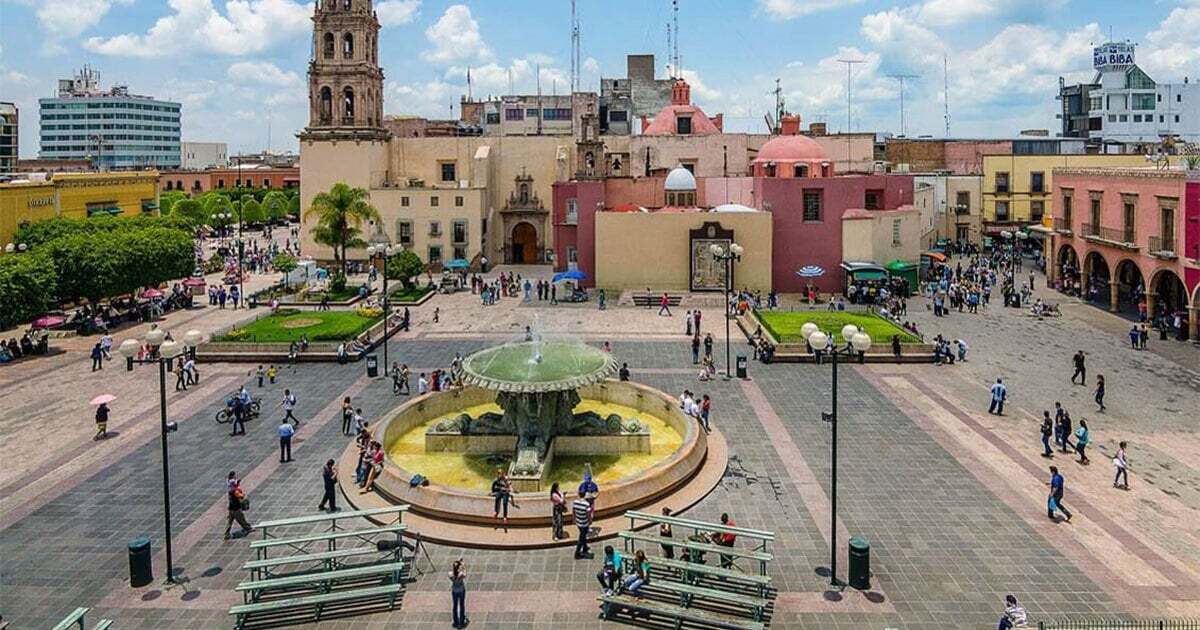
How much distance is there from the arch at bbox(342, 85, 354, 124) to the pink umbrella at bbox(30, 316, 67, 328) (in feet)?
84.0

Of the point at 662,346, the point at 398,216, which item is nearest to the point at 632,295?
the point at 662,346

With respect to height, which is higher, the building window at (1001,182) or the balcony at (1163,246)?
the building window at (1001,182)

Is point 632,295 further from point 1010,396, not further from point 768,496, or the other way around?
point 768,496

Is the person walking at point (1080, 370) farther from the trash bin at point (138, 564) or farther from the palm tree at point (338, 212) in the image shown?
the palm tree at point (338, 212)

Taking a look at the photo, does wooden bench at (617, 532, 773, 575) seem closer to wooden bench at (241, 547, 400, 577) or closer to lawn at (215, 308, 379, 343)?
wooden bench at (241, 547, 400, 577)

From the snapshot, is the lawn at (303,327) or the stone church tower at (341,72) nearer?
the lawn at (303,327)

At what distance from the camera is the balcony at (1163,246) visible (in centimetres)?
3278

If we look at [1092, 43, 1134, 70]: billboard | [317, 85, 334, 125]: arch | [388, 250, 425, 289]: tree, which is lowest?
[388, 250, 425, 289]: tree

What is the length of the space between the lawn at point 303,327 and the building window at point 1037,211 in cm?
4891

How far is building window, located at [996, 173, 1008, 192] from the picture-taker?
62341 mm

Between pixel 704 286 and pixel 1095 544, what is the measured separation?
94.9 feet

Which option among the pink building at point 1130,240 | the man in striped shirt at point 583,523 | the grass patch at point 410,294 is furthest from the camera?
the grass patch at point 410,294

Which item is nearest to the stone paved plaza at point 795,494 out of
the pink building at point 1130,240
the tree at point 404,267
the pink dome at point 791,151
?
the pink building at point 1130,240

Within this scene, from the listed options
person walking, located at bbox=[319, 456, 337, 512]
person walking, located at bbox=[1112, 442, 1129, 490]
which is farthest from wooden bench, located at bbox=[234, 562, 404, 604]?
person walking, located at bbox=[1112, 442, 1129, 490]
